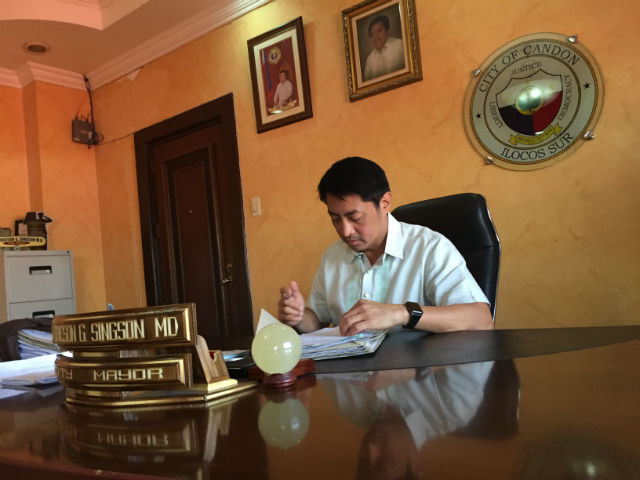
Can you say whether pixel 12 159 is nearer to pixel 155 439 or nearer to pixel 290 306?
pixel 290 306

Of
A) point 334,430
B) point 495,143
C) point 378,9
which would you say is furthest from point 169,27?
point 334,430

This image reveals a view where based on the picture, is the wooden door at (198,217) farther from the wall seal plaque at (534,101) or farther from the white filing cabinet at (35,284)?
the wall seal plaque at (534,101)

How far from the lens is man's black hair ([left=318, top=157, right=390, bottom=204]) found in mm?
1628

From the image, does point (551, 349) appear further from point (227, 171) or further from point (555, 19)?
point (227, 171)

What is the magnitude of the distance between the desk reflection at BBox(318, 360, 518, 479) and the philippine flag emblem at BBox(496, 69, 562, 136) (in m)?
1.80

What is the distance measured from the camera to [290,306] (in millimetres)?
1441

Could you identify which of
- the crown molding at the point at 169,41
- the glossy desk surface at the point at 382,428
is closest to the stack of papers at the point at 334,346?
the glossy desk surface at the point at 382,428

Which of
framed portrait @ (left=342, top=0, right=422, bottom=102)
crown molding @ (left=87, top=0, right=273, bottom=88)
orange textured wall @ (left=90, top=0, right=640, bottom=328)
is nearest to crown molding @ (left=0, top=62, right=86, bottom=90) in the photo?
crown molding @ (left=87, top=0, right=273, bottom=88)

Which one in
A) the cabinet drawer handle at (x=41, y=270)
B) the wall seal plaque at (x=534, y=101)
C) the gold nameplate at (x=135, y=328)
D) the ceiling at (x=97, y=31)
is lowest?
the gold nameplate at (x=135, y=328)

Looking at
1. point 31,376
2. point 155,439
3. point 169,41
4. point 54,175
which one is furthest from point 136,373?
point 54,175

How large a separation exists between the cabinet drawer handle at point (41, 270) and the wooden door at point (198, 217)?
26.5 inches

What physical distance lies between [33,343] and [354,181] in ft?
3.23

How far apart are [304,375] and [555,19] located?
2.10 metres

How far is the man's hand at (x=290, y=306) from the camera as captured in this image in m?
1.40
